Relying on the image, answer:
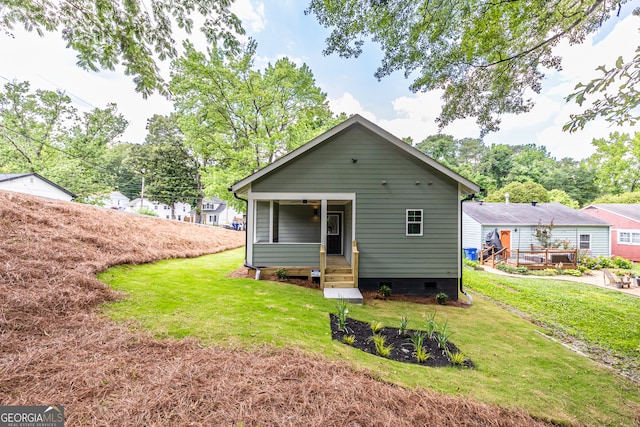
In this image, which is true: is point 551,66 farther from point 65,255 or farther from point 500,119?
point 65,255

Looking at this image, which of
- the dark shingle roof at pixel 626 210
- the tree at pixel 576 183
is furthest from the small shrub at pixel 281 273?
the tree at pixel 576 183

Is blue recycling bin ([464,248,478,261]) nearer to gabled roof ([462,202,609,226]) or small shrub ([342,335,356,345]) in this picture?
gabled roof ([462,202,609,226])

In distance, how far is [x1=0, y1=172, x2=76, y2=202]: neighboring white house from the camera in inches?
647

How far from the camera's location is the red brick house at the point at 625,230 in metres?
18.8

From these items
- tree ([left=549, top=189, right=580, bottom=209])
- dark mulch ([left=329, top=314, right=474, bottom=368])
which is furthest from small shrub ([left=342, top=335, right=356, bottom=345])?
tree ([left=549, top=189, right=580, bottom=209])

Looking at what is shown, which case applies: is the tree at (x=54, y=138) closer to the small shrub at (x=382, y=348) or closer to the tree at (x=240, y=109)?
the tree at (x=240, y=109)

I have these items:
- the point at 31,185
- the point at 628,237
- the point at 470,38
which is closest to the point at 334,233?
the point at 470,38

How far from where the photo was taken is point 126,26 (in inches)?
158

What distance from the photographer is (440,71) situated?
594 cm

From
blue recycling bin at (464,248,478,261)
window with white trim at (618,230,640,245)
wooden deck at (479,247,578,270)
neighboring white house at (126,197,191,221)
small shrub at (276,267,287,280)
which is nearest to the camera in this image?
small shrub at (276,267,287,280)

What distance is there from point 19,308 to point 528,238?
23543 mm

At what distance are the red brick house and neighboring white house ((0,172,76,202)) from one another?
40.4m

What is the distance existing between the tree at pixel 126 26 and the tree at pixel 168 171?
32.7m

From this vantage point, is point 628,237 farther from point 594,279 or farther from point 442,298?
point 442,298
